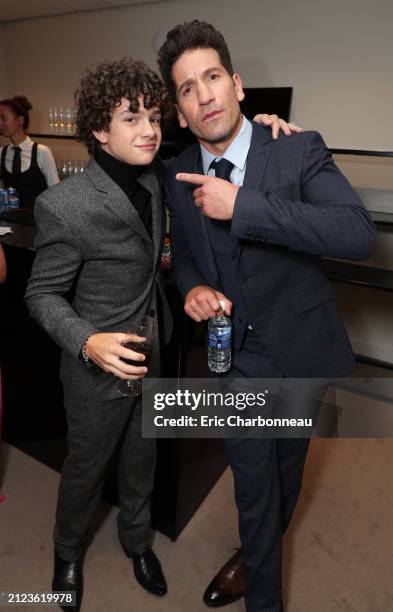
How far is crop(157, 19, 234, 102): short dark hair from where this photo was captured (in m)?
1.20

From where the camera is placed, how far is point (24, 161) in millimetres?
3615

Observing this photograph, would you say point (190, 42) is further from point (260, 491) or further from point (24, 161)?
point (24, 161)

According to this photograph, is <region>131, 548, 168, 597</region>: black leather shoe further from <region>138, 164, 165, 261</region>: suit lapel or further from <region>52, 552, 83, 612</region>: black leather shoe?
<region>138, 164, 165, 261</region>: suit lapel

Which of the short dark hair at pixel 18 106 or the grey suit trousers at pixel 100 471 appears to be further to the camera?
the short dark hair at pixel 18 106

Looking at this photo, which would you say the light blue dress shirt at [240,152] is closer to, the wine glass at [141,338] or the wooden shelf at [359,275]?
the wine glass at [141,338]

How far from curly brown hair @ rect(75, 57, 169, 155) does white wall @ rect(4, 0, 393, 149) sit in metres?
2.57

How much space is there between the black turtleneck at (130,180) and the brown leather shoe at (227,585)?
4.33 feet

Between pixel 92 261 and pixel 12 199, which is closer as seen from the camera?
pixel 92 261

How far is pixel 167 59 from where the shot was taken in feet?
4.14

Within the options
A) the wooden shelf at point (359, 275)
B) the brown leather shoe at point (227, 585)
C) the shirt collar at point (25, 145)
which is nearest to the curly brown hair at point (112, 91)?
the wooden shelf at point (359, 275)

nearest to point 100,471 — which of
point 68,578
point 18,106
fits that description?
point 68,578

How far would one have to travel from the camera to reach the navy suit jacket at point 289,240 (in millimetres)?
1039

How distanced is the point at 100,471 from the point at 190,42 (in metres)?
1.37

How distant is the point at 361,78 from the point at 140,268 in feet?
9.28
